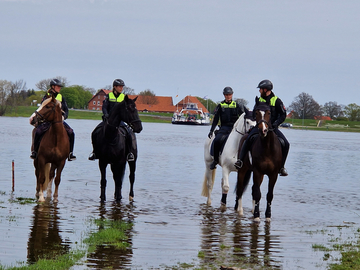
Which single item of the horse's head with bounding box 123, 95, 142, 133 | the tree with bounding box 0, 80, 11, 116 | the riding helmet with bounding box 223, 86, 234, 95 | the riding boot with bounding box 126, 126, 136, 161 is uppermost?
the tree with bounding box 0, 80, 11, 116

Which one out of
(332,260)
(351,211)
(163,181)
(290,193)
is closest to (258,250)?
(332,260)

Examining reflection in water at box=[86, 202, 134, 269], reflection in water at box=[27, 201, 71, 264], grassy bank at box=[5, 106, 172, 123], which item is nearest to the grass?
reflection in water at box=[86, 202, 134, 269]

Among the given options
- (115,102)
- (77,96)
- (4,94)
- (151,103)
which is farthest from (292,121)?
(115,102)

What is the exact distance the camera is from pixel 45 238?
9328 mm

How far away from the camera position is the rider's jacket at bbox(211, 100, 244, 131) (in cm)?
1448

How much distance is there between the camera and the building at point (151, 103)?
175m

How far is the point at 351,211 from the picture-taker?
14.9 meters

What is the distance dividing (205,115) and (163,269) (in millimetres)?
147324

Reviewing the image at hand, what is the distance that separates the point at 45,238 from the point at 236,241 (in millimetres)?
3343

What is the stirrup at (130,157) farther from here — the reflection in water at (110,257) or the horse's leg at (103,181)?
the reflection in water at (110,257)

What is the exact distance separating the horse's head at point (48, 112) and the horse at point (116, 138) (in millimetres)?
1252

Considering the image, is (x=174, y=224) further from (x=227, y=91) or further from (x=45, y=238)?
(x=227, y=91)

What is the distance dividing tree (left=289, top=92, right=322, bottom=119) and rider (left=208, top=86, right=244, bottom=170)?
142 m

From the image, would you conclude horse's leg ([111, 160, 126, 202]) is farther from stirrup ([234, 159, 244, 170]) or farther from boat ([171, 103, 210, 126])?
boat ([171, 103, 210, 126])
